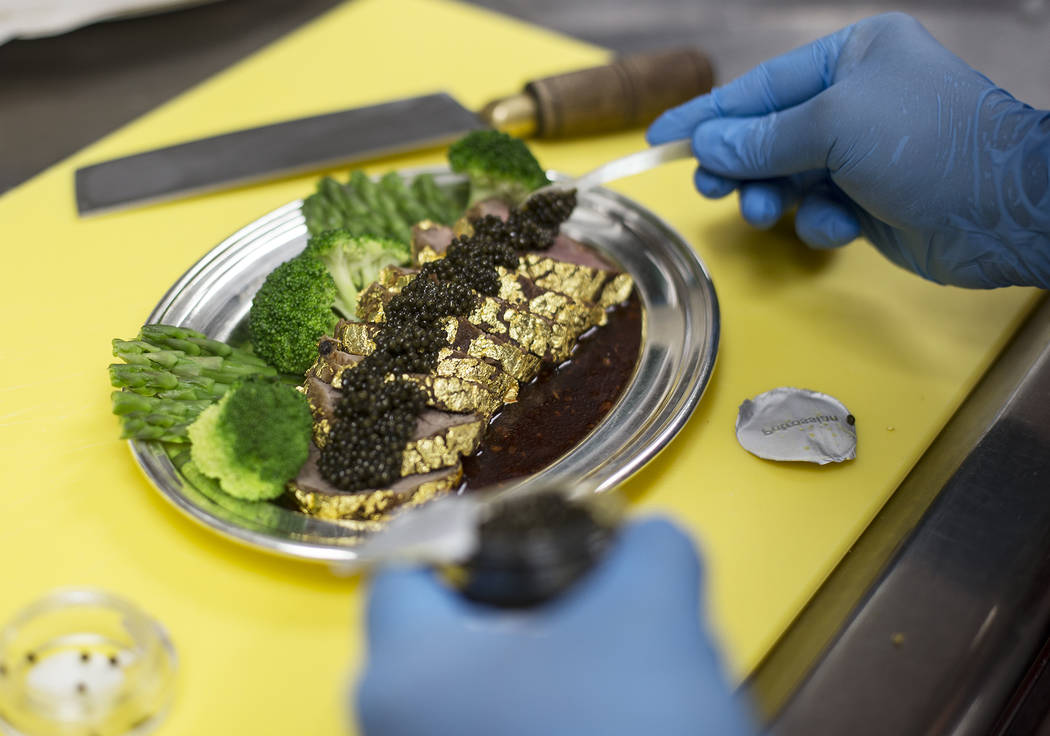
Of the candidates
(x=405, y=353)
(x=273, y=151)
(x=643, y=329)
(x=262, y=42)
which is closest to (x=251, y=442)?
(x=405, y=353)

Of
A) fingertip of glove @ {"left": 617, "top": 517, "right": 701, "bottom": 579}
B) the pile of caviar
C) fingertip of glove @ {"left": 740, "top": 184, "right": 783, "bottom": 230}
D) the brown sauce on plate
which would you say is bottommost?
the brown sauce on plate

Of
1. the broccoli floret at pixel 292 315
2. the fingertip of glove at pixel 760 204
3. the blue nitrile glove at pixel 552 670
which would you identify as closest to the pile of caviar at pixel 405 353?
the broccoli floret at pixel 292 315

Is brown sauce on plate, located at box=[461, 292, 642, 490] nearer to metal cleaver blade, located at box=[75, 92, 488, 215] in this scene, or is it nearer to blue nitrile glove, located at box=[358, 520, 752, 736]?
blue nitrile glove, located at box=[358, 520, 752, 736]

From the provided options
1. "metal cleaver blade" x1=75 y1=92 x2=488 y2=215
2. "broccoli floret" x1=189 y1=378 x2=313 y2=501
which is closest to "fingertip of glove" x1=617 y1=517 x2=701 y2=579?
"broccoli floret" x1=189 y1=378 x2=313 y2=501

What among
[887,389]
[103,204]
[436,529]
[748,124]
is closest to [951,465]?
[887,389]

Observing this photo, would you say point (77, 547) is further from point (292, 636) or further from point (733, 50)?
point (733, 50)

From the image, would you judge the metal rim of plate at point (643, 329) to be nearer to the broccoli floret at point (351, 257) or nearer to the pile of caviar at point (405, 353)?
the pile of caviar at point (405, 353)
